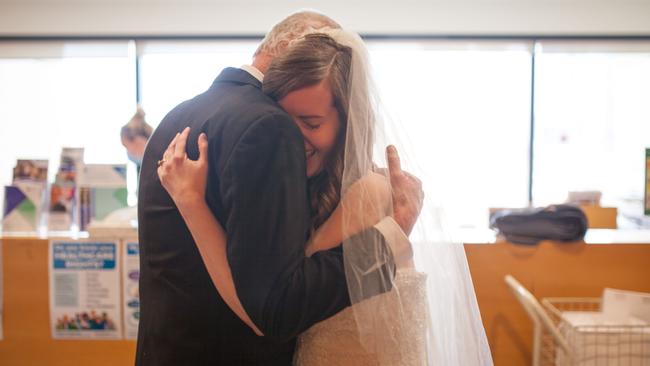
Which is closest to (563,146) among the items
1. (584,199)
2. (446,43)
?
(446,43)

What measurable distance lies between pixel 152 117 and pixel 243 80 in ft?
13.7

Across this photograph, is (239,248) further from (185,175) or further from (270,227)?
(185,175)

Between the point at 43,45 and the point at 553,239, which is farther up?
the point at 43,45

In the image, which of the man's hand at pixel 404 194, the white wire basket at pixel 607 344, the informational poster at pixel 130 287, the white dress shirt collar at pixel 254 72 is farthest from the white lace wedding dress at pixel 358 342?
the informational poster at pixel 130 287

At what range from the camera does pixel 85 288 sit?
2.14 m

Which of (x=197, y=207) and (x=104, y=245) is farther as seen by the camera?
(x=104, y=245)

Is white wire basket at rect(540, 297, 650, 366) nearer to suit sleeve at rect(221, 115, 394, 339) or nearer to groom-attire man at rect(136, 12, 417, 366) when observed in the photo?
groom-attire man at rect(136, 12, 417, 366)

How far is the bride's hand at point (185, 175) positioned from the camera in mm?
888

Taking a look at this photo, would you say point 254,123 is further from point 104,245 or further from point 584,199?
point 584,199

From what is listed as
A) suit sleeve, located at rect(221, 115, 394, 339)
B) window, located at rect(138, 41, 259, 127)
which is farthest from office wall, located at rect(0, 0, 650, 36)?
suit sleeve, located at rect(221, 115, 394, 339)

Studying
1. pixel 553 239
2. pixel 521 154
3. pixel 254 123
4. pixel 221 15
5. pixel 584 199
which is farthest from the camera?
pixel 521 154

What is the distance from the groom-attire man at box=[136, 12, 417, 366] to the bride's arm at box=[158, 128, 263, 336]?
25 mm

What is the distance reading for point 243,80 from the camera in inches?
38.1

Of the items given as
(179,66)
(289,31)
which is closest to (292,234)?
(289,31)
